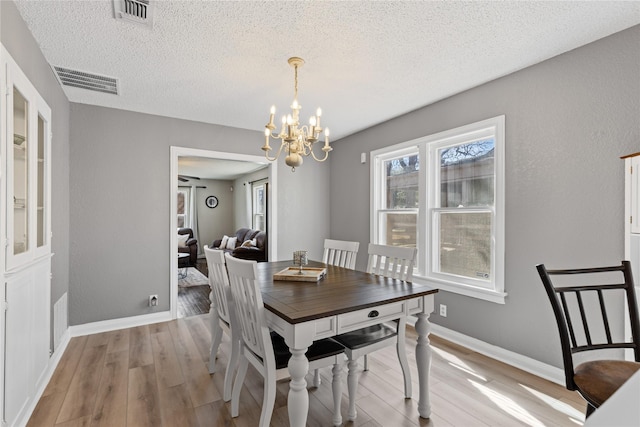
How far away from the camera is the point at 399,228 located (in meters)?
3.91

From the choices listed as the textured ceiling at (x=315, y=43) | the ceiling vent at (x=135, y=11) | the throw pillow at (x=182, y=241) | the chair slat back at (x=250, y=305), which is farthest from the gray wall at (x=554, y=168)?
the throw pillow at (x=182, y=241)

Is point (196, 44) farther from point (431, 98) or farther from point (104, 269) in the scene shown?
point (104, 269)

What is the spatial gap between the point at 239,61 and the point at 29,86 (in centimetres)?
134

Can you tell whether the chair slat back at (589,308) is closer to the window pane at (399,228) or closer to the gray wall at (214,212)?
the window pane at (399,228)

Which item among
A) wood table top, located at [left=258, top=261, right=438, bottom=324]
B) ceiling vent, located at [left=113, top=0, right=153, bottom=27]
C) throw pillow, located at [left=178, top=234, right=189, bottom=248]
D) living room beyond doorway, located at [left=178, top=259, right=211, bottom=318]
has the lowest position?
living room beyond doorway, located at [left=178, top=259, right=211, bottom=318]

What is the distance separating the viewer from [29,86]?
77.0 inches

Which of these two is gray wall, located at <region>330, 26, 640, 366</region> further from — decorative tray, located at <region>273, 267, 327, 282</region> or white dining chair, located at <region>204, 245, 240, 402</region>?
white dining chair, located at <region>204, 245, 240, 402</region>

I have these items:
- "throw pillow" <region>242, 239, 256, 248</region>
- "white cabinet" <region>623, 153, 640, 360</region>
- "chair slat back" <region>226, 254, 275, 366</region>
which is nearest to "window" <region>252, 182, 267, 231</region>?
"throw pillow" <region>242, 239, 256, 248</region>

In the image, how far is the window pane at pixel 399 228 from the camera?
3.73 meters

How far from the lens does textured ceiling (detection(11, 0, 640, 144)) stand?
1.87m

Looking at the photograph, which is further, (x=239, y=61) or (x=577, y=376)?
(x=239, y=61)

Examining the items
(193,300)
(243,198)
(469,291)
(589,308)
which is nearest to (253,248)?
(193,300)

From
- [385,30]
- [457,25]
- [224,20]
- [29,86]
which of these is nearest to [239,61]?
[224,20]

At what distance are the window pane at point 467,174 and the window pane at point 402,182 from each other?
0.37m
